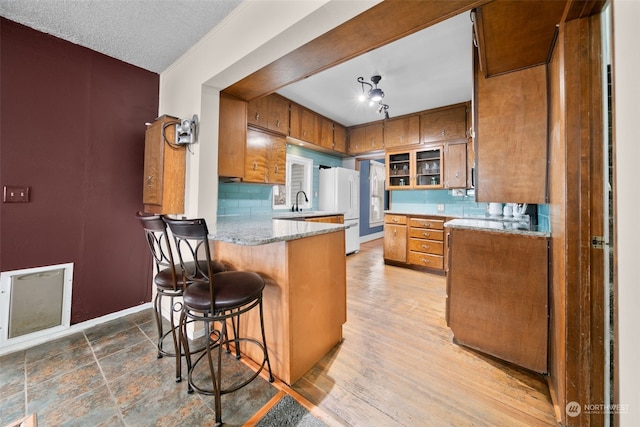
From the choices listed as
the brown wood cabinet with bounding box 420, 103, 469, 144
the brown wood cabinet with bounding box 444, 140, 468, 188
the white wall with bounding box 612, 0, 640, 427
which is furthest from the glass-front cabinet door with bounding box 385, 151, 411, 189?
the white wall with bounding box 612, 0, 640, 427

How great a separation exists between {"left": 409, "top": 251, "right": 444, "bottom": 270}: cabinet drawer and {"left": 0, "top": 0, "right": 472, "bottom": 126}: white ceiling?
2388 mm

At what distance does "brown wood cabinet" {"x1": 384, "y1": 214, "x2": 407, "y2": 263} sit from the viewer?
399cm

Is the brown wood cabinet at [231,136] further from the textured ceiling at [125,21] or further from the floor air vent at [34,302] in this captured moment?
the floor air vent at [34,302]

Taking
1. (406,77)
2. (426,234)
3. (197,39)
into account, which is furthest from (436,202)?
(197,39)

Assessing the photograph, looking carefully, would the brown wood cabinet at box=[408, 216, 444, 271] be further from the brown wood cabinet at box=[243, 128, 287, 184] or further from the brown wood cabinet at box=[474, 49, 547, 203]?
the brown wood cabinet at box=[243, 128, 287, 184]

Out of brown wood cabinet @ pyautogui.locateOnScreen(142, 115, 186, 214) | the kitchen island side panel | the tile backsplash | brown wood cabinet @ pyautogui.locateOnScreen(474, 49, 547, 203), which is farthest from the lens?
the tile backsplash

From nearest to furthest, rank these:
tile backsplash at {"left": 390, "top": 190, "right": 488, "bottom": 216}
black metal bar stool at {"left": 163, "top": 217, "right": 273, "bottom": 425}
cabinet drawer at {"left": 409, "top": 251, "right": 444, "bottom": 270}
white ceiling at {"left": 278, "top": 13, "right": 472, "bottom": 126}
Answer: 1. black metal bar stool at {"left": 163, "top": 217, "right": 273, "bottom": 425}
2. white ceiling at {"left": 278, "top": 13, "right": 472, "bottom": 126}
3. cabinet drawer at {"left": 409, "top": 251, "right": 444, "bottom": 270}
4. tile backsplash at {"left": 390, "top": 190, "right": 488, "bottom": 216}

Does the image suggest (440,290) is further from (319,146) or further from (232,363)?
(319,146)

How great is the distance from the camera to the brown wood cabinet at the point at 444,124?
12.3ft

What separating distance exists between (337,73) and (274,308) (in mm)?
2636

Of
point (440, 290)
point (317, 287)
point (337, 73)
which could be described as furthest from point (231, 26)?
point (440, 290)

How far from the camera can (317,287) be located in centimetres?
165

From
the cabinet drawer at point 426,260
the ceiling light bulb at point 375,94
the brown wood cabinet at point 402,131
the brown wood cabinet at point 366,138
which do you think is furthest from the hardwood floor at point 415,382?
the brown wood cabinet at point 366,138

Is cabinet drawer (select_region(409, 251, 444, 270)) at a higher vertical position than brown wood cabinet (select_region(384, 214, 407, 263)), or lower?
lower
